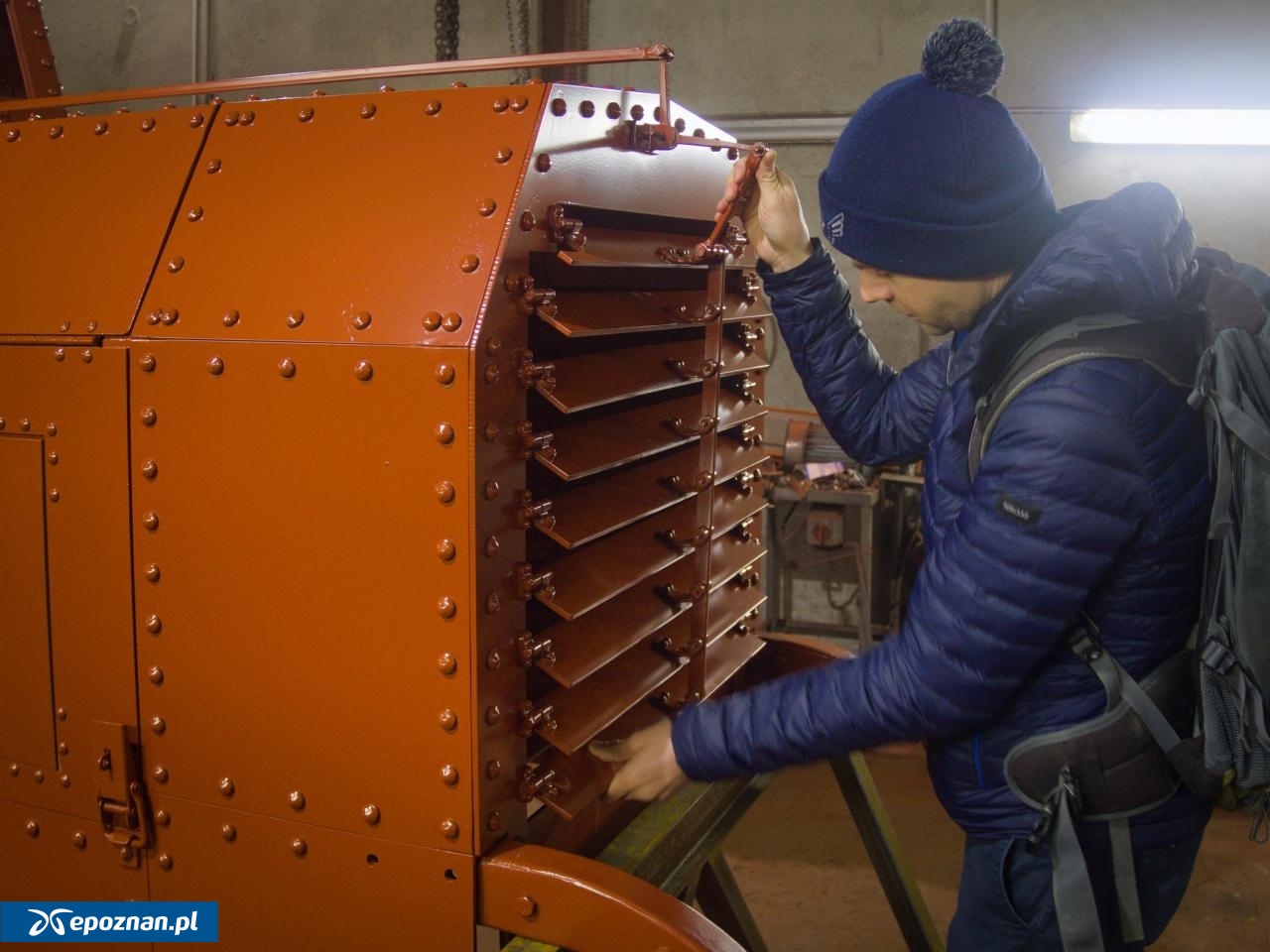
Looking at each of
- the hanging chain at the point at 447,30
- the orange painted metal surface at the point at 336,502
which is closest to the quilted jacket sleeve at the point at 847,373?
the orange painted metal surface at the point at 336,502

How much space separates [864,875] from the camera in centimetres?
404

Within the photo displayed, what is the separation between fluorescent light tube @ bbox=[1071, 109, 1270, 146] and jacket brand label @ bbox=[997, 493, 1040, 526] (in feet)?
15.1

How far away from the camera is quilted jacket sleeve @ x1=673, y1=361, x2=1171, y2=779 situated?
1358mm

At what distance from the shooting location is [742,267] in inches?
90.2

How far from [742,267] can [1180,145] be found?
403 cm

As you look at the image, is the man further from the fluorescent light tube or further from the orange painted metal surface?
the fluorescent light tube

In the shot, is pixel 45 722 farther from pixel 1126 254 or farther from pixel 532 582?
pixel 1126 254

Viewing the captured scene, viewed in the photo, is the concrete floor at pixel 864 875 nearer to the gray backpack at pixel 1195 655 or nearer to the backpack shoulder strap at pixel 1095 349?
the gray backpack at pixel 1195 655

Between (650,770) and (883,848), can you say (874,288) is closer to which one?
(650,770)

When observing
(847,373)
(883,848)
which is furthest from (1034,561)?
(883,848)

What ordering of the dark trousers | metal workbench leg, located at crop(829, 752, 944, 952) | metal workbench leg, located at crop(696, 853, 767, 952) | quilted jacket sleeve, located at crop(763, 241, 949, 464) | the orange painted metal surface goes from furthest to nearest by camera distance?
metal workbench leg, located at crop(696, 853, 767, 952) → metal workbench leg, located at crop(829, 752, 944, 952) → quilted jacket sleeve, located at crop(763, 241, 949, 464) → the dark trousers → the orange painted metal surface

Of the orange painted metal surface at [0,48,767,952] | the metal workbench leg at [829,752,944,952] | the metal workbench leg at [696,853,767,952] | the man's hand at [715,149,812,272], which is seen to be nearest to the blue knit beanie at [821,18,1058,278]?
the man's hand at [715,149,812,272]

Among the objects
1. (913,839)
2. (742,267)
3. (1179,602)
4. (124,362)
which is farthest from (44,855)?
(913,839)

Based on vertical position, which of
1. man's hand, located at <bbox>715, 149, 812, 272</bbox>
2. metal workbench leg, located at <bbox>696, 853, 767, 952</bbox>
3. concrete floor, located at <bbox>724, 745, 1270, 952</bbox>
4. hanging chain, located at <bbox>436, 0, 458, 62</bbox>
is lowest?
concrete floor, located at <bbox>724, 745, 1270, 952</bbox>
